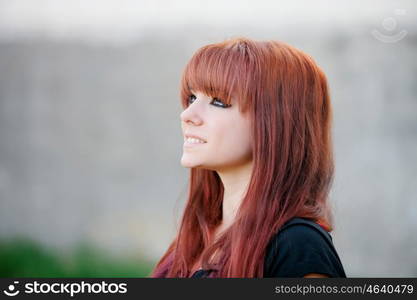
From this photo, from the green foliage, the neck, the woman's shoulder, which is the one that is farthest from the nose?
the green foliage

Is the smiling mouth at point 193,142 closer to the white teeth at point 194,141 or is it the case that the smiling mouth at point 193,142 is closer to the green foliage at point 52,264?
the white teeth at point 194,141

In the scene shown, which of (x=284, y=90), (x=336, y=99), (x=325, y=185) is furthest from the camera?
(x=336, y=99)

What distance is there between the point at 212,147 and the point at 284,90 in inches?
10.7

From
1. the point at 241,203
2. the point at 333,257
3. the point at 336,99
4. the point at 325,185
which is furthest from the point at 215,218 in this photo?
the point at 336,99

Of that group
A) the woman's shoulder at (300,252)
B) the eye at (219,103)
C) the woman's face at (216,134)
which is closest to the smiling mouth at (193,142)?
the woman's face at (216,134)

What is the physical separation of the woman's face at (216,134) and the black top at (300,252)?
0.27 meters

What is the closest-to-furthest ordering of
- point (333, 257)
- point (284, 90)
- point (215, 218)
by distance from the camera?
point (333, 257) → point (284, 90) → point (215, 218)

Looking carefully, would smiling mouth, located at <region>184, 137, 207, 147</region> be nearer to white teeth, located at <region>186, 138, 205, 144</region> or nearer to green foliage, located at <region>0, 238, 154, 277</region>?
white teeth, located at <region>186, 138, 205, 144</region>

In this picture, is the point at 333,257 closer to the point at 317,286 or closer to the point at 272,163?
the point at 317,286

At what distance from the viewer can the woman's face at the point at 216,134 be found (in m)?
1.56

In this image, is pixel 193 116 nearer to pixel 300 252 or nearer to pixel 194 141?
pixel 194 141

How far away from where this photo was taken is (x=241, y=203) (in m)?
1.55

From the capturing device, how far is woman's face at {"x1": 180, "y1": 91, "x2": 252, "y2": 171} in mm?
1556

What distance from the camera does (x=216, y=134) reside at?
156cm
